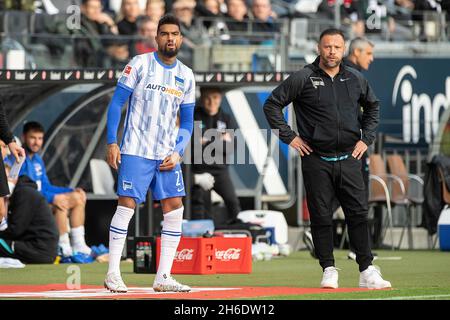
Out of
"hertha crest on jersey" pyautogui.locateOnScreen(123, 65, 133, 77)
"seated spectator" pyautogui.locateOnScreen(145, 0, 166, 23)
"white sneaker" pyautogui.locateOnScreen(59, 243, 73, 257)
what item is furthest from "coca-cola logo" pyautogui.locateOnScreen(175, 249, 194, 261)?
"seated spectator" pyautogui.locateOnScreen(145, 0, 166, 23)

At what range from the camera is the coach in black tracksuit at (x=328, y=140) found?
1115cm

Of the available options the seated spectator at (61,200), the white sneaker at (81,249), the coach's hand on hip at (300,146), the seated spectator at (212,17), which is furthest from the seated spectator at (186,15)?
the coach's hand on hip at (300,146)

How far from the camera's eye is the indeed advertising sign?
2272 cm

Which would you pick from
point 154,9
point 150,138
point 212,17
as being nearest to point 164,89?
point 150,138

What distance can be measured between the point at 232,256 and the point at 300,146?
3275 millimetres

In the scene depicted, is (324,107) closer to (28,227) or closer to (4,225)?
(4,225)

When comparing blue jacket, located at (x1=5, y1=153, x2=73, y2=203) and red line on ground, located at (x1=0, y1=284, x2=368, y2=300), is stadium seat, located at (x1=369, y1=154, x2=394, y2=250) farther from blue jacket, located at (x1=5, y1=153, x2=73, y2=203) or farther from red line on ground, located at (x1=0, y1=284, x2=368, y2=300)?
red line on ground, located at (x1=0, y1=284, x2=368, y2=300)

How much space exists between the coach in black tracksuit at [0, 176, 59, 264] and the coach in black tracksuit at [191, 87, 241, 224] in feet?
8.17

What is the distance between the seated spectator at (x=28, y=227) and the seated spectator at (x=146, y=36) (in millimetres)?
3509

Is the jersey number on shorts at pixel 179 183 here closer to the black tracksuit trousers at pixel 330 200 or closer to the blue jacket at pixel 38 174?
the black tracksuit trousers at pixel 330 200

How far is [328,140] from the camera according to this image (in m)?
11.1

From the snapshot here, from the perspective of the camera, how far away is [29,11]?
2078cm

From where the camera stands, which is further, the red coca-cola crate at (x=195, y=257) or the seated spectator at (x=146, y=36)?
the seated spectator at (x=146, y=36)
